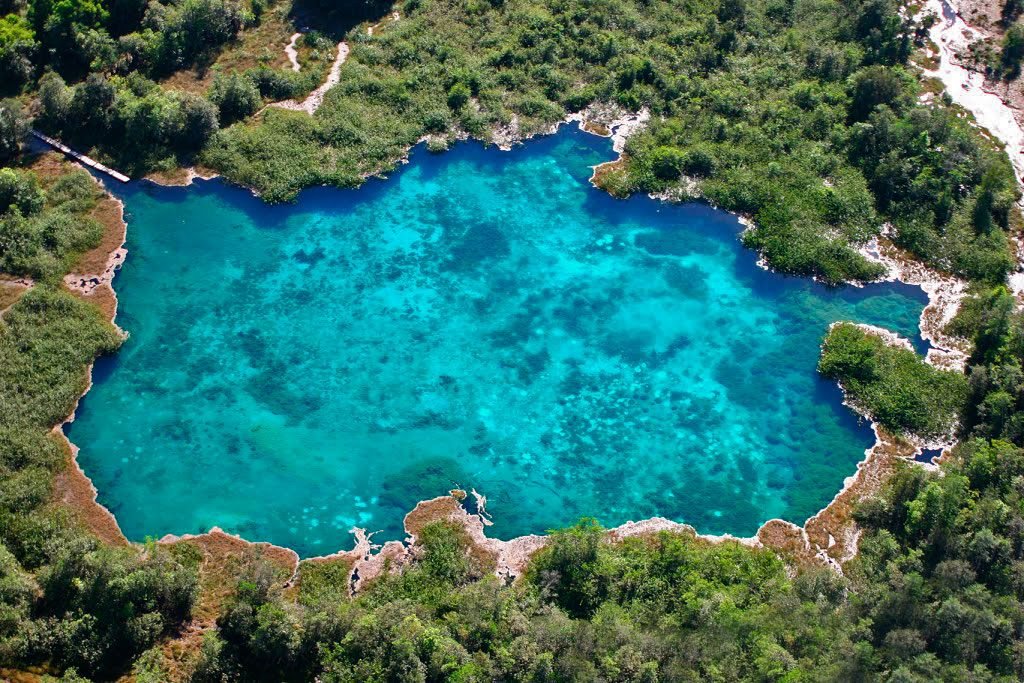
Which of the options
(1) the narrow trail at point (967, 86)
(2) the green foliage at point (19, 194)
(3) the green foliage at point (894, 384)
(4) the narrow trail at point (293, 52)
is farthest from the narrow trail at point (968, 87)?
(2) the green foliage at point (19, 194)

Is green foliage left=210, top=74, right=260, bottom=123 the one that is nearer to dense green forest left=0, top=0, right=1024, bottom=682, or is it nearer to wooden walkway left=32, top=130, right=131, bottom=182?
dense green forest left=0, top=0, right=1024, bottom=682

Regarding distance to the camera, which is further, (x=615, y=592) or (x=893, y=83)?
(x=893, y=83)

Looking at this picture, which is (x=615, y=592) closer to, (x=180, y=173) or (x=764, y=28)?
A: (x=180, y=173)

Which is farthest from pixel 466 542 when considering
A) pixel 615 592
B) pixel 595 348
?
pixel 595 348

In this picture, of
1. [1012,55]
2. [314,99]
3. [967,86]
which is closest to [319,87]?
[314,99]

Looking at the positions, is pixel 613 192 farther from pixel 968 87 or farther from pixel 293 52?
pixel 968 87

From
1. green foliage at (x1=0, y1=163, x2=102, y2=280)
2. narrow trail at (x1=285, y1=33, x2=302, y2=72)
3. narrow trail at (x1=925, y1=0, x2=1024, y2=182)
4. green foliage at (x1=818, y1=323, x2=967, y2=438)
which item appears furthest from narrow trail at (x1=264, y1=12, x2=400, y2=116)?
narrow trail at (x1=925, y1=0, x2=1024, y2=182)
